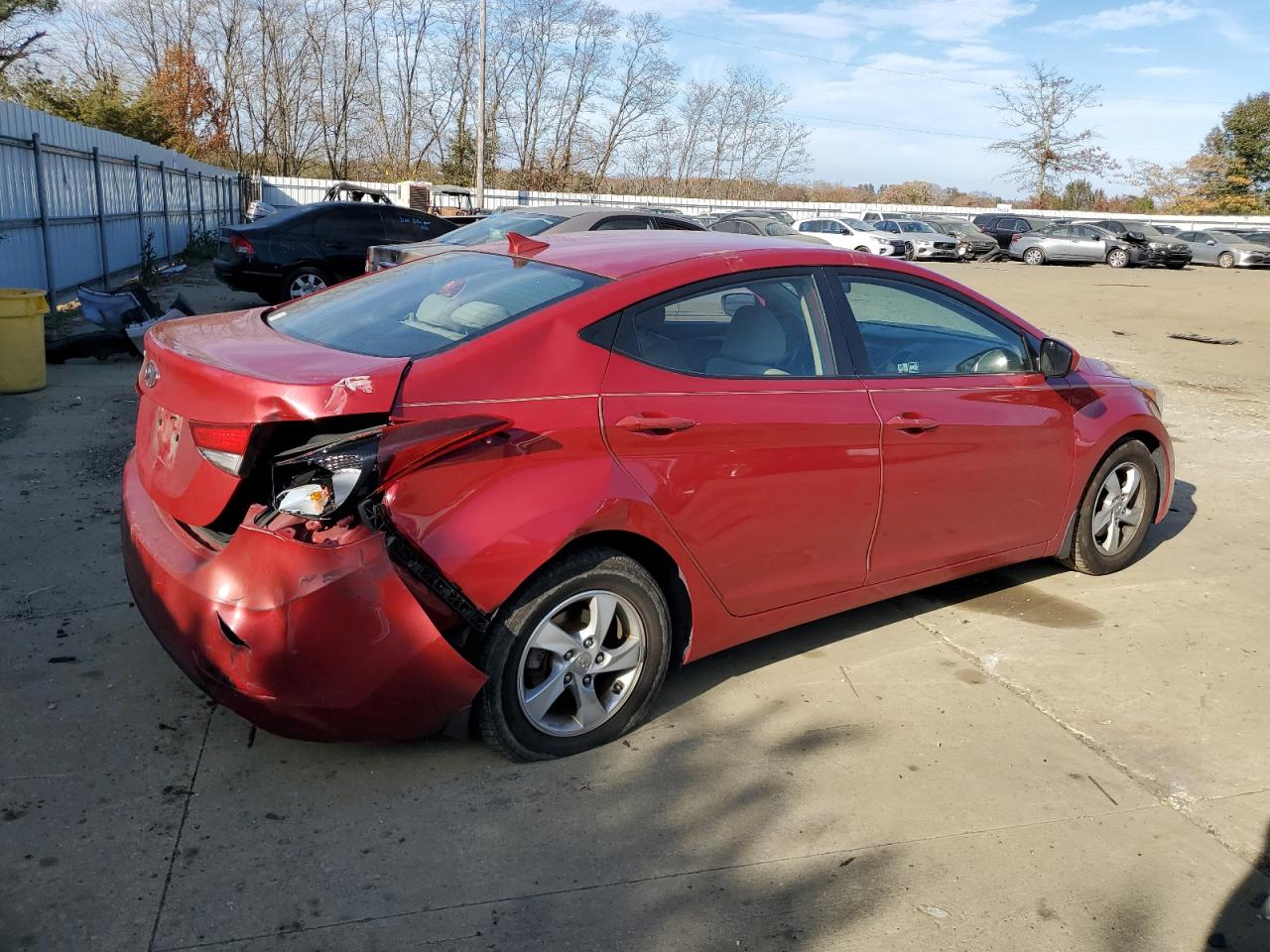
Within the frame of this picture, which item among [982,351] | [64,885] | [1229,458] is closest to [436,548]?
[64,885]

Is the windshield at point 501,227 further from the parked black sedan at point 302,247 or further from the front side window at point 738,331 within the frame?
the front side window at point 738,331

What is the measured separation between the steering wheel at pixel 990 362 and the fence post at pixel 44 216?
11.2 m

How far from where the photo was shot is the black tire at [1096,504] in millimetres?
5047

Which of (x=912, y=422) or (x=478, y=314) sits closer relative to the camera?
(x=478, y=314)

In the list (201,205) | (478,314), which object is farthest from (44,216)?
(201,205)

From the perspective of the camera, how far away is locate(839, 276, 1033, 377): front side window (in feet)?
13.4

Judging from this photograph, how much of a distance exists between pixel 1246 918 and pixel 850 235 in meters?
31.3

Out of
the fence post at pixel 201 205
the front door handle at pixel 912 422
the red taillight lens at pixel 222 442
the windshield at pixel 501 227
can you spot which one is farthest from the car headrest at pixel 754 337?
the fence post at pixel 201 205

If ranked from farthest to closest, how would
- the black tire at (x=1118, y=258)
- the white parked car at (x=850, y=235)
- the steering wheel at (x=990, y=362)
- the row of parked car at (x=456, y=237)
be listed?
1. the black tire at (x=1118, y=258)
2. the white parked car at (x=850, y=235)
3. the row of parked car at (x=456, y=237)
4. the steering wheel at (x=990, y=362)

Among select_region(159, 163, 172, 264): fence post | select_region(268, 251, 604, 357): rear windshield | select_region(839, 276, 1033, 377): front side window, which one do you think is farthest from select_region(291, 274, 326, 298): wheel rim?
select_region(839, 276, 1033, 377): front side window

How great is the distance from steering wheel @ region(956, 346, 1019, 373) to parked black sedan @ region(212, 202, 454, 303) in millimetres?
10564

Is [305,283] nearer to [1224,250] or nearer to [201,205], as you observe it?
[201,205]

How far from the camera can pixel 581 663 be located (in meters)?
3.28

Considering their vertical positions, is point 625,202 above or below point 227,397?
below
